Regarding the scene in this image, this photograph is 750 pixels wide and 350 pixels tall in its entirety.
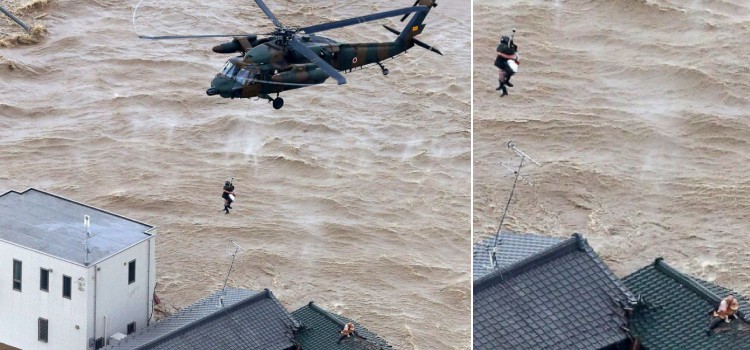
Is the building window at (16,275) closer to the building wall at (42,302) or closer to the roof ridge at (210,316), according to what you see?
the building wall at (42,302)

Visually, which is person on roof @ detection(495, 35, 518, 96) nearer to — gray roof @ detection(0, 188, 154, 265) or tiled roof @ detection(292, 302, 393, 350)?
tiled roof @ detection(292, 302, 393, 350)

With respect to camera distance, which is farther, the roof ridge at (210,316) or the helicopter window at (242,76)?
the roof ridge at (210,316)

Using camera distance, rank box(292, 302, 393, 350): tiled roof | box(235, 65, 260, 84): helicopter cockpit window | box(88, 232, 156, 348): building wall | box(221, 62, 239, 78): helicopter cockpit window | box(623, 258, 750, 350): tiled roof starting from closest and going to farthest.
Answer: box(623, 258, 750, 350): tiled roof < box(235, 65, 260, 84): helicopter cockpit window < box(221, 62, 239, 78): helicopter cockpit window < box(292, 302, 393, 350): tiled roof < box(88, 232, 156, 348): building wall

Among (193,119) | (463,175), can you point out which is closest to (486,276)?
(463,175)

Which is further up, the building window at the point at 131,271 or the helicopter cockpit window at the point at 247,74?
the helicopter cockpit window at the point at 247,74

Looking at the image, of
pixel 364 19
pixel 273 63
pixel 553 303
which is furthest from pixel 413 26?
pixel 553 303

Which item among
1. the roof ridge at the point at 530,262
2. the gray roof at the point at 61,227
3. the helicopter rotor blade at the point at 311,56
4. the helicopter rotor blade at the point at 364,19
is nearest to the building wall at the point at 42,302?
the gray roof at the point at 61,227

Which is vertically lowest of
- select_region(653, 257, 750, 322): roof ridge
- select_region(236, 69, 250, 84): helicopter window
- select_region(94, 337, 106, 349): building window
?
select_region(94, 337, 106, 349): building window

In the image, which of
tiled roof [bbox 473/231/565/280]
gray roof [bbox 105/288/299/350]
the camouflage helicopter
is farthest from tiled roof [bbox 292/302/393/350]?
the camouflage helicopter
